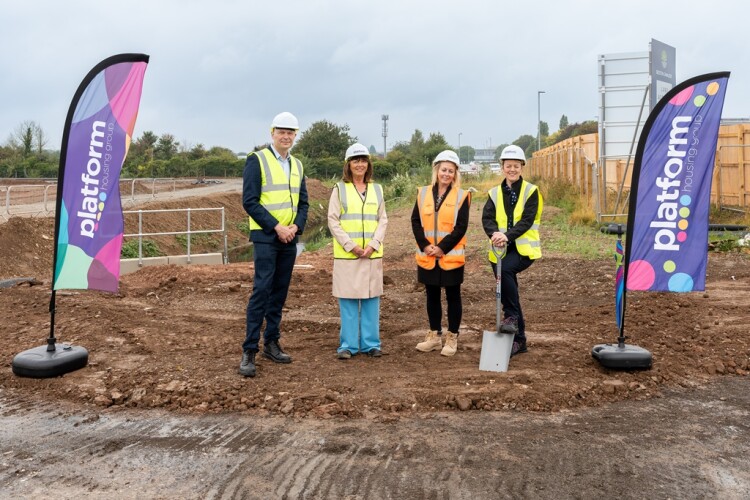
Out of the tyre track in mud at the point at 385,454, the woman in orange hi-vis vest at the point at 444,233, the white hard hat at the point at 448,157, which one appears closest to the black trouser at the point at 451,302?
the woman in orange hi-vis vest at the point at 444,233

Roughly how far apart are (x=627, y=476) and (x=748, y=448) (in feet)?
3.14

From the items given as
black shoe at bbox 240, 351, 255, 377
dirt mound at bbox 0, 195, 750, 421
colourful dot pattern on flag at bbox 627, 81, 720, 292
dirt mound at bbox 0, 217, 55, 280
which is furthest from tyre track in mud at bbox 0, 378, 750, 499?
dirt mound at bbox 0, 217, 55, 280

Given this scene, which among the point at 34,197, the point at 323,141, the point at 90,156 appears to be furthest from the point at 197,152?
the point at 90,156

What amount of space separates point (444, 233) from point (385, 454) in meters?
2.59

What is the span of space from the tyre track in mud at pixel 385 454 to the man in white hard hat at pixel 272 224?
→ 1.23 m

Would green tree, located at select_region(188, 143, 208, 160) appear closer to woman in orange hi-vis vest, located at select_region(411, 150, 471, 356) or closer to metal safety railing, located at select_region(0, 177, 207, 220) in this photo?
metal safety railing, located at select_region(0, 177, 207, 220)

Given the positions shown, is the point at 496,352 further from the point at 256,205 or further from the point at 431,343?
the point at 256,205

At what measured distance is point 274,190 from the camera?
5.89 meters

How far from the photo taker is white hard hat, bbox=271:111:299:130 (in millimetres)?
5914

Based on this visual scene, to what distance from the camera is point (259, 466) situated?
12.9 ft

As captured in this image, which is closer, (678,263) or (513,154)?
(678,263)

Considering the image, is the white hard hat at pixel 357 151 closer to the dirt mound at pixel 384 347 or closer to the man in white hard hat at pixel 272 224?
the man in white hard hat at pixel 272 224

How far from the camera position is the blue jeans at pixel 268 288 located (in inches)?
227

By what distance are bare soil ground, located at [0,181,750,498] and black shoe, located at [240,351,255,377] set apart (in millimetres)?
100
